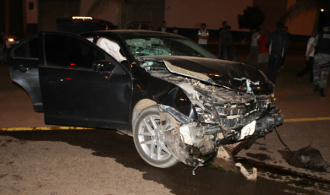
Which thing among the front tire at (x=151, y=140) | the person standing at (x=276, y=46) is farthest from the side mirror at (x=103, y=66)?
the person standing at (x=276, y=46)

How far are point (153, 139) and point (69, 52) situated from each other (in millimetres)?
1989

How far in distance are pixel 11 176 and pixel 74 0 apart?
2940 centimetres

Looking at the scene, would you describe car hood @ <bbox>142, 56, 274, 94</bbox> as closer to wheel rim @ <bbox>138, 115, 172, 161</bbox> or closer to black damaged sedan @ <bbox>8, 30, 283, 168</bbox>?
black damaged sedan @ <bbox>8, 30, 283, 168</bbox>

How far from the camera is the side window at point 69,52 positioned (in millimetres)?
5293

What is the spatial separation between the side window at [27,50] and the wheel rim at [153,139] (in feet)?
8.64

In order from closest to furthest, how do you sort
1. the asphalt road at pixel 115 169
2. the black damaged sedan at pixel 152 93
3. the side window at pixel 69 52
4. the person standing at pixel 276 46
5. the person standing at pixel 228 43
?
the asphalt road at pixel 115 169, the black damaged sedan at pixel 152 93, the side window at pixel 69 52, the person standing at pixel 276 46, the person standing at pixel 228 43

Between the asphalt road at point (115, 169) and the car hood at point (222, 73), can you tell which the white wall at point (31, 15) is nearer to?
the asphalt road at point (115, 169)

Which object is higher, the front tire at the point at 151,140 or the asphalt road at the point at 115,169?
the front tire at the point at 151,140

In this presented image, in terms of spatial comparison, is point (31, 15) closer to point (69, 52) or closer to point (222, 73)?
point (69, 52)

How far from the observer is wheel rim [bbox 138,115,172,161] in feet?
14.8

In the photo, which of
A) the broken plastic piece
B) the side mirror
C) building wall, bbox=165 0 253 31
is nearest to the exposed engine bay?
the broken plastic piece

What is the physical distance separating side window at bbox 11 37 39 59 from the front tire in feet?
8.50

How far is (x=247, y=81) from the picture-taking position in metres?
Answer: 4.72

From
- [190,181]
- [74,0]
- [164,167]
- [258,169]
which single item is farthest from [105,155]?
[74,0]
